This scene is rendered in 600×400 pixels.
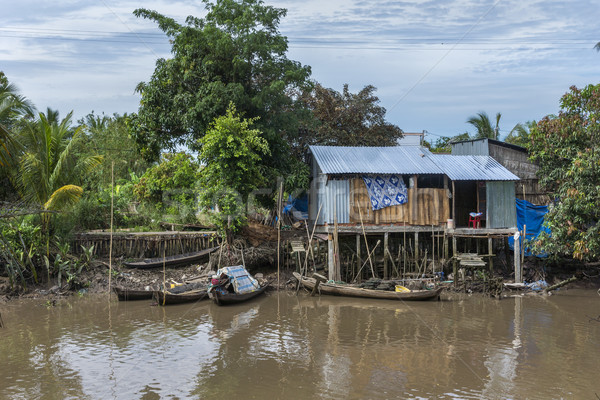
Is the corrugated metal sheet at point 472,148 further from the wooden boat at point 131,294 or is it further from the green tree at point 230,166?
the wooden boat at point 131,294

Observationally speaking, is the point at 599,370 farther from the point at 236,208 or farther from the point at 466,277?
the point at 236,208

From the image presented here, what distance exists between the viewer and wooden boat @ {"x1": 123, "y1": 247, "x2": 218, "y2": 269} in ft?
60.0

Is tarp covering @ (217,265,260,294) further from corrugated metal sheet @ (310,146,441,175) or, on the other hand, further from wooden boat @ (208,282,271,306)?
corrugated metal sheet @ (310,146,441,175)

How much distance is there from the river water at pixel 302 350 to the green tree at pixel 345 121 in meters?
9.64

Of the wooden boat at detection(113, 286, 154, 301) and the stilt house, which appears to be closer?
the wooden boat at detection(113, 286, 154, 301)

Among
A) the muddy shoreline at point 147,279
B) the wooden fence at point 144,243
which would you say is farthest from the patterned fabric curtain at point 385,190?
the wooden fence at point 144,243

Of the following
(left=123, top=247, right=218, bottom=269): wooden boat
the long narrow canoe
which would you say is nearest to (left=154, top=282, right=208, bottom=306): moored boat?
the long narrow canoe

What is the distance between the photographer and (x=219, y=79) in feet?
60.5

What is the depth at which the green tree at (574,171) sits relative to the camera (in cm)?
1567

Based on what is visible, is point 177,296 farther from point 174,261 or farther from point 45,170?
point 45,170

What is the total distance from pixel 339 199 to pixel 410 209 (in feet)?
8.74

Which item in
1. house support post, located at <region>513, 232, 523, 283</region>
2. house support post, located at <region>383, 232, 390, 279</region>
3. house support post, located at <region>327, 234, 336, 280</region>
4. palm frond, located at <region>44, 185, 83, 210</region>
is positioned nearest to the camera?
palm frond, located at <region>44, 185, 83, 210</region>

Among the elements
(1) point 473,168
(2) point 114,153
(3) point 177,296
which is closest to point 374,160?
(1) point 473,168

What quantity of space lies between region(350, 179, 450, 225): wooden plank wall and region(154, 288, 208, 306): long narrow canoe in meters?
5.96
